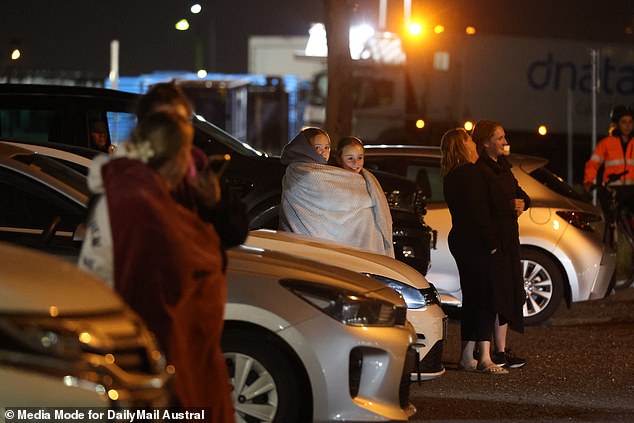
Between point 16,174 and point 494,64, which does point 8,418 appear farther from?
point 494,64

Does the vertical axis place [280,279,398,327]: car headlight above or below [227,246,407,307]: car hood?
below

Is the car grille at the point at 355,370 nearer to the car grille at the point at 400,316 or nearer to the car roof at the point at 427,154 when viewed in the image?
the car grille at the point at 400,316

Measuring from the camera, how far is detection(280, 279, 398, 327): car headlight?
6.09 meters

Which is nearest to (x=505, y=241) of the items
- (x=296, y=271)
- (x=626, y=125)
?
(x=296, y=271)

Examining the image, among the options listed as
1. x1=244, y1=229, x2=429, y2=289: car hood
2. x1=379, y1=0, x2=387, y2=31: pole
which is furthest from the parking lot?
x1=379, y1=0, x2=387, y2=31: pole

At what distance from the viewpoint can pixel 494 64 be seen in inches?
1232

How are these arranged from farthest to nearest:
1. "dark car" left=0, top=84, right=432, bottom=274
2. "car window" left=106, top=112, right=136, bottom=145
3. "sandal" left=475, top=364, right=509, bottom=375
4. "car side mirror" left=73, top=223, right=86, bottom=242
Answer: "car window" left=106, top=112, right=136, bottom=145 → "dark car" left=0, top=84, right=432, bottom=274 → "sandal" left=475, top=364, right=509, bottom=375 → "car side mirror" left=73, top=223, right=86, bottom=242

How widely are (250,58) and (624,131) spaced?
55056 millimetres

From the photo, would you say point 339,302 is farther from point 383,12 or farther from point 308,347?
point 383,12

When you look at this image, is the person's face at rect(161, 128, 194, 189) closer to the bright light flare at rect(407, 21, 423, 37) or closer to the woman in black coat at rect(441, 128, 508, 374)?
the woman in black coat at rect(441, 128, 508, 374)

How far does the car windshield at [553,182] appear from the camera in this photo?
39.0ft

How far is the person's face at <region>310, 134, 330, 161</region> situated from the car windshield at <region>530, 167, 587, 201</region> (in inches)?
144

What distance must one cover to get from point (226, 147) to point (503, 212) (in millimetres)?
2881

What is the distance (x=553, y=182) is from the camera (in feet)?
39.3
